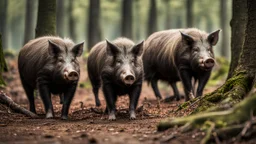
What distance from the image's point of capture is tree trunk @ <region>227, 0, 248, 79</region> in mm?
10794

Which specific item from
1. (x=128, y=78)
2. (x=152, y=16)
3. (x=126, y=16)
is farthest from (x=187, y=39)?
(x=152, y=16)

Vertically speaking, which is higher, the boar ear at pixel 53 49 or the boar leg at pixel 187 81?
the boar ear at pixel 53 49

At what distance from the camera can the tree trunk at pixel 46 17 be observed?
1327cm

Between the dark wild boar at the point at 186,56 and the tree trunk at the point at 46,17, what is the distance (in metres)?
3.32

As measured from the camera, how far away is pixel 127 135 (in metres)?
6.59

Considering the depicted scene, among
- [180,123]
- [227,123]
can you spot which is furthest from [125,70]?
[227,123]

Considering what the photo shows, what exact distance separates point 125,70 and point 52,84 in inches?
73.7

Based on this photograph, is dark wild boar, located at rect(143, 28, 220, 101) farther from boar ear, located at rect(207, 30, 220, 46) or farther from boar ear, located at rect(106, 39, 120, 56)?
boar ear, located at rect(106, 39, 120, 56)

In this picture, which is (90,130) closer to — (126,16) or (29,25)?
(126,16)

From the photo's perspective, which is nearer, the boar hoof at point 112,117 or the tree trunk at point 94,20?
the boar hoof at point 112,117

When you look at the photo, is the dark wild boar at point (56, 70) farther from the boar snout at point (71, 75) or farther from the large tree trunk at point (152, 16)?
the large tree trunk at point (152, 16)

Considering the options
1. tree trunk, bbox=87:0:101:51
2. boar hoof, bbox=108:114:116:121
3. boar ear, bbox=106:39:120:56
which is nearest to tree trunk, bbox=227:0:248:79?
boar ear, bbox=106:39:120:56

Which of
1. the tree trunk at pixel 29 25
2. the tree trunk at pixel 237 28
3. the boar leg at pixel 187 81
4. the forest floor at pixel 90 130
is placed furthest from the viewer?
the tree trunk at pixel 29 25

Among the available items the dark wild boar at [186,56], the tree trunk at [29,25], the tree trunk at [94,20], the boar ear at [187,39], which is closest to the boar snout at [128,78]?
the dark wild boar at [186,56]
